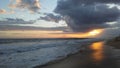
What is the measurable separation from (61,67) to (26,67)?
2997mm

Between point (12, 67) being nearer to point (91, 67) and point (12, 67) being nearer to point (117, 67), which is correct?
point (91, 67)

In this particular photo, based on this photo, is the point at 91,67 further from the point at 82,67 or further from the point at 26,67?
the point at 26,67

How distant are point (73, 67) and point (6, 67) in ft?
19.0

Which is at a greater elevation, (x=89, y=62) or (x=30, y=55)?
(x=89, y=62)

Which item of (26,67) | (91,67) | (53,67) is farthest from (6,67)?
(91,67)

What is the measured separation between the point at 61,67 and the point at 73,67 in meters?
0.99

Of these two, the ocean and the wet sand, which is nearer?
the wet sand

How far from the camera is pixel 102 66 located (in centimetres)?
1566

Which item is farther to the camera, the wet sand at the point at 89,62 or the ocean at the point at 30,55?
the ocean at the point at 30,55

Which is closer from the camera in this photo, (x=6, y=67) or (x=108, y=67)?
(x=108, y=67)

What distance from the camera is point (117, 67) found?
15.1 m

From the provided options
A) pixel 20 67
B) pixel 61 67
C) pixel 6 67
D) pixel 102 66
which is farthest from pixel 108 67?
pixel 6 67

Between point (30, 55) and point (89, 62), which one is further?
point (30, 55)

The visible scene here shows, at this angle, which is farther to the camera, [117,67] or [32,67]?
[32,67]
